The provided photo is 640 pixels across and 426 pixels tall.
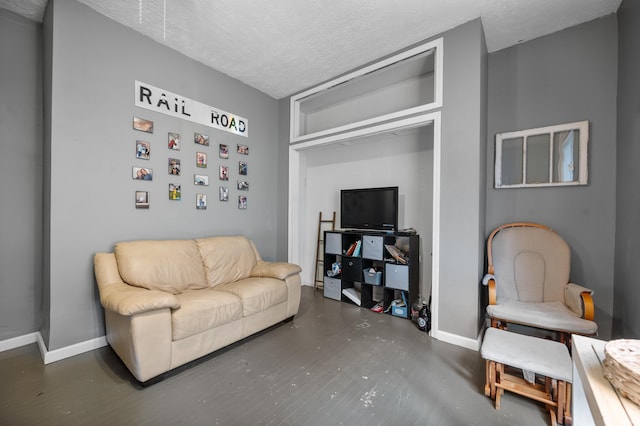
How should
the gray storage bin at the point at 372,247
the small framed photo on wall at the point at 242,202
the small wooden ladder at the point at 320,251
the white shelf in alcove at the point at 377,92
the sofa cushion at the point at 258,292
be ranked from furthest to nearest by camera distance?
the small wooden ladder at the point at 320,251
the small framed photo on wall at the point at 242,202
the gray storage bin at the point at 372,247
the white shelf in alcove at the point at 377,92
the sofa cushion at the point at 258,292

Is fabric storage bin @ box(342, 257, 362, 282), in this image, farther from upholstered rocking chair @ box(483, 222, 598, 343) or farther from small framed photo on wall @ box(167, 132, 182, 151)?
small framed photo on wall @ box(167, 132, 182, 151)

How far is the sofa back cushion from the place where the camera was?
2744 mm

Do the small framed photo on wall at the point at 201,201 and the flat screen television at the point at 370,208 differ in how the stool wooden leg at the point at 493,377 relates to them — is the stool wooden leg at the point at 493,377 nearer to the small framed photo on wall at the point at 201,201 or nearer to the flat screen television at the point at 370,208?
the flat screen television at the point at 370,208

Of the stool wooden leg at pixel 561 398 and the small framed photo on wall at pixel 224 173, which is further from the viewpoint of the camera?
the small framed photo on wall at pixel 224 173

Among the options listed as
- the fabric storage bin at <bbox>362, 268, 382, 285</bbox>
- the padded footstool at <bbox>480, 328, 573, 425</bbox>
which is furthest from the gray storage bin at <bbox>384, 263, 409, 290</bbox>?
the padded footstool at <bbox>480, 328, 573, 425</bbox>

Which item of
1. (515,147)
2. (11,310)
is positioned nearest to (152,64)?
(11,310)

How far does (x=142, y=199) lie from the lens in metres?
2.60

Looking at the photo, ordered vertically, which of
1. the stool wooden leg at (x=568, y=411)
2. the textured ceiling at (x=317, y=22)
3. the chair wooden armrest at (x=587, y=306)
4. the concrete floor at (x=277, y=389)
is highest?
the textured ceiling at (x=317, y=22)

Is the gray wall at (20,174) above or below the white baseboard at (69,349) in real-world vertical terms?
above

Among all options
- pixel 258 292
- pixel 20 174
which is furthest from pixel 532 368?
pixel 20 174

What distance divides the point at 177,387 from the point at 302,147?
304 centimetres

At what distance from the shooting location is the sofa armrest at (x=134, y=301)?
167 cm

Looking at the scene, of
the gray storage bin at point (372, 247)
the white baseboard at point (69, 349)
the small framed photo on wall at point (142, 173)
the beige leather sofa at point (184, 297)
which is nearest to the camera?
the beige leather sofa at point (184, 297)

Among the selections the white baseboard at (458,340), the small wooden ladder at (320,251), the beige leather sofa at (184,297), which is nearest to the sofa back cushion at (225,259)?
the beige leather sofa at (184,297)
